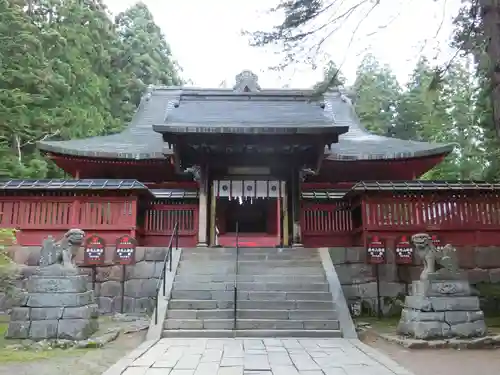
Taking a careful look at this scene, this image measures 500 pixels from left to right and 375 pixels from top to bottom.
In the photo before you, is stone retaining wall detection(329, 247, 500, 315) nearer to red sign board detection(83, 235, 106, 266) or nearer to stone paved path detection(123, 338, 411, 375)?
stone paved path detection(123, 338, 411, 375)

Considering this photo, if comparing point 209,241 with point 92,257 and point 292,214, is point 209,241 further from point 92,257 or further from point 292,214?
point 92,257

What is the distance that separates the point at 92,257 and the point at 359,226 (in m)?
6.60

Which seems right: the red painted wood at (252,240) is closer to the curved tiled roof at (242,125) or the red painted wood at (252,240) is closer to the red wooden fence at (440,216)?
the curved tiled roof at (242,125)

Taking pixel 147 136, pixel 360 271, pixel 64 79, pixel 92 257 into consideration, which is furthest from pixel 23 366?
pixel 64 79

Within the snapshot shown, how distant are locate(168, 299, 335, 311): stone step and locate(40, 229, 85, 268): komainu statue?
206cm

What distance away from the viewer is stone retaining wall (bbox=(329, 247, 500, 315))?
9.76 metres

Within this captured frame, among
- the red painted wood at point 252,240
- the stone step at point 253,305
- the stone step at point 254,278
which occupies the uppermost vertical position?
the red painted wood at point 252,240

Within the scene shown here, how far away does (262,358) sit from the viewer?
5.80 meters

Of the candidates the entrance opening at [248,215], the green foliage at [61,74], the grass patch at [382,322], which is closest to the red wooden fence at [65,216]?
the green foliage at [61,74]

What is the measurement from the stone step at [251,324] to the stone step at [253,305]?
0.46 m

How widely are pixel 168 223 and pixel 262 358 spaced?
22.0 ft

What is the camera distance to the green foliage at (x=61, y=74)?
1552 cm

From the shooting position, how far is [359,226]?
1116 cm

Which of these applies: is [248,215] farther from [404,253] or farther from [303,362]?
[303,362]
